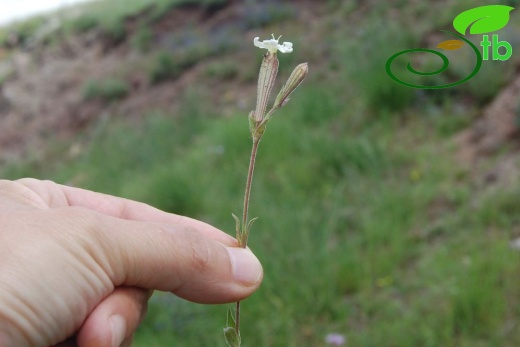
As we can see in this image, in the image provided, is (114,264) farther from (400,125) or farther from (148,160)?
(148,160)

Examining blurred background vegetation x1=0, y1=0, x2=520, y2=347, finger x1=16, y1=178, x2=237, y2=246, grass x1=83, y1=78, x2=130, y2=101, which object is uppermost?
finger x1=16, y1=178, x2=237, y2=246

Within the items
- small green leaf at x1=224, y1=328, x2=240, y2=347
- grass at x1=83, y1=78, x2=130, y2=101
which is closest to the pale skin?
small green leaf at x1=224, y1=328, x2=240, y2=347

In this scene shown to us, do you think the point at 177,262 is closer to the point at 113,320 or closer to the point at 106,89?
the point at 113,320

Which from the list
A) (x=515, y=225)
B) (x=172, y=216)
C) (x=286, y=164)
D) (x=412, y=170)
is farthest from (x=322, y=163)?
(x=172, y=216)

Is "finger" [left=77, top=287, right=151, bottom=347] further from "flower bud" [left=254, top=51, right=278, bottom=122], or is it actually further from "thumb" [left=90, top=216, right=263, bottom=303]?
"flower bud" [left=254, top=51, right=278, bottom=122]

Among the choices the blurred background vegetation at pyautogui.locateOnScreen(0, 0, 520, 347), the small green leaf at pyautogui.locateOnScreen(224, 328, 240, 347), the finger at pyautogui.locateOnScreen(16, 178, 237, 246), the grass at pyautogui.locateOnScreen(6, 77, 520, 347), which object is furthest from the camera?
Result: the blurred background vegetation at pyautogui.locateOnScreen(0, 0, 520, 347)
